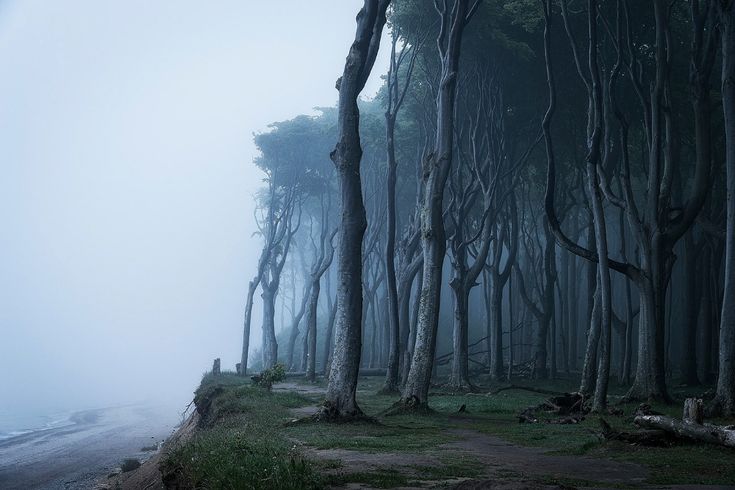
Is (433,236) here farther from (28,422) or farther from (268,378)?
(28,422)

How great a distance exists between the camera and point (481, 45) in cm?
2733

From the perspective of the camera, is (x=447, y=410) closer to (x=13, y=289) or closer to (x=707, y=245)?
(x=707, y=245)

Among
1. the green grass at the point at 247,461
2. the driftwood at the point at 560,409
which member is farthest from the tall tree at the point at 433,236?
the green grass at the point at 247,461

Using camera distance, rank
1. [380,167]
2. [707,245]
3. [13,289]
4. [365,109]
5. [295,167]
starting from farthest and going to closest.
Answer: [13,289]
[365,109]
[295,167]
[380,167]
[707,245]

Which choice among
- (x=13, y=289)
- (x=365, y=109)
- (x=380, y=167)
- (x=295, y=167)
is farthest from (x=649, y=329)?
(x=13, y=289)

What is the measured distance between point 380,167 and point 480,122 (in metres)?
12.1

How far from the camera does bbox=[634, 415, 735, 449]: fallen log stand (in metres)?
9.83

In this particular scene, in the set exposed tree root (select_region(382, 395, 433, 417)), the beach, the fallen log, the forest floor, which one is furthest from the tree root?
the beach

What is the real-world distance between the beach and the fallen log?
A: 17.2m

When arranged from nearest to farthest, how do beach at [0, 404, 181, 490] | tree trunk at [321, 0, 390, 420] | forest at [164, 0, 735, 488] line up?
forest at [164, 0, 735, 488]
tree trunk at [321, 0, 390, 420]
beach at [0, 404, 181, 490]

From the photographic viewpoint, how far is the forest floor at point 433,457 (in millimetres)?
7293

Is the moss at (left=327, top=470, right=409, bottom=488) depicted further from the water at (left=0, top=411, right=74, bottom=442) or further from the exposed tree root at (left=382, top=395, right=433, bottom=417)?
the water at (left=0, top=411, right=74, bottom=442)

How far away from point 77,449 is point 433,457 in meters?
26.5

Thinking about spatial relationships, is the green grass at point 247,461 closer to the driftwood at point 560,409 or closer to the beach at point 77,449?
the driftwood at point 560,409
